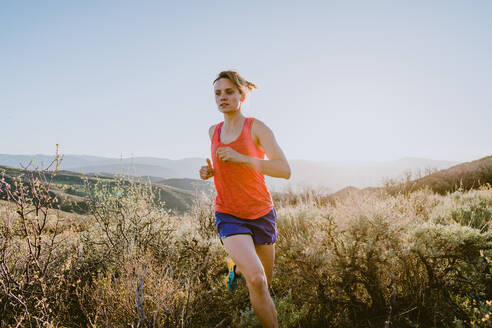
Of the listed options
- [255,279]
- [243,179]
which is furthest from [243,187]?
[255,279]

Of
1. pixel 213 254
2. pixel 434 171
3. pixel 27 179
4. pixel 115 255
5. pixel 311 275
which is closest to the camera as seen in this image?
pixel 27 179

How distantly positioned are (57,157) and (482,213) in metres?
5.27

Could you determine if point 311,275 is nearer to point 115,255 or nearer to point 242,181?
point 242,181

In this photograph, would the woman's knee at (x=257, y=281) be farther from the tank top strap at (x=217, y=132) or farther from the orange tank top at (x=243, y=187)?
the tank top strap at (x=217, y=132)

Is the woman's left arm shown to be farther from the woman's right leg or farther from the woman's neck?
the woman's right leg

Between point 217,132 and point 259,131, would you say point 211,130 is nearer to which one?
point 217,132

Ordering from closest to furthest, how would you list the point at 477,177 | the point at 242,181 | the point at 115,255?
the point at 242,181, the point at 115,255, the point at 477,177

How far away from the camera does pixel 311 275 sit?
294 cm

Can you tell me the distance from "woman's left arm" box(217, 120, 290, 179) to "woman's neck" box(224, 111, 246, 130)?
0.17 metres

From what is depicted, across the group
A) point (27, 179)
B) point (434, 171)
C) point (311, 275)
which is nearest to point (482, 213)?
point (311, 275)

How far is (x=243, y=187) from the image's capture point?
2312 mm


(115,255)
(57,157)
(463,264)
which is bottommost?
(115,255)

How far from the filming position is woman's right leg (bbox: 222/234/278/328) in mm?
1932

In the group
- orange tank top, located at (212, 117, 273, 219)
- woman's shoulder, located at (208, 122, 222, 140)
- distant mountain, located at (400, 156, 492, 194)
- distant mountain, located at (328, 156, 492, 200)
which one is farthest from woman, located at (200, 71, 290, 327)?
distant mountain, located at (400, 156, 492, 194)
